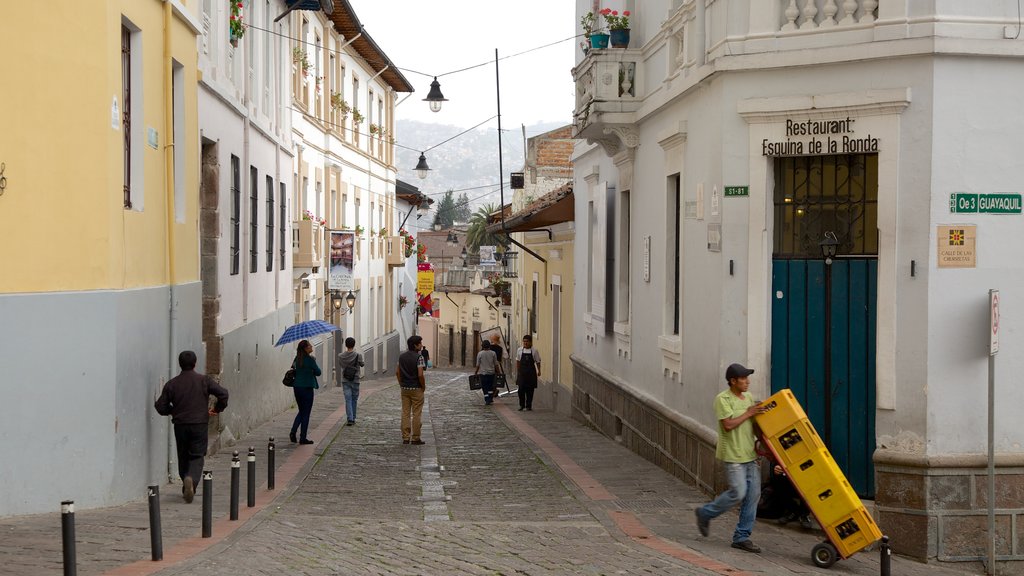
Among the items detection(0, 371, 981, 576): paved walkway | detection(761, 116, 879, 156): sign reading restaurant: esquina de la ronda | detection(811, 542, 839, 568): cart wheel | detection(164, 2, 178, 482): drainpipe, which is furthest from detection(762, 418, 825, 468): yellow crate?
detection(164, 2, 178, 482): drainpipe

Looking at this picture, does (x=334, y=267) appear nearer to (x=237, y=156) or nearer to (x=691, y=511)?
(x=237, y=156)

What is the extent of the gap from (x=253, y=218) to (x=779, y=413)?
504 inches

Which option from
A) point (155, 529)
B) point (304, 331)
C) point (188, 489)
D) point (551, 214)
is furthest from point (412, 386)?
point (155, 529)

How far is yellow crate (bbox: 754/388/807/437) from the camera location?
33.9ft

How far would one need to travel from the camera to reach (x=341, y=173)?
3591cm

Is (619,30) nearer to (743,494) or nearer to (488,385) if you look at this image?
(743,494)

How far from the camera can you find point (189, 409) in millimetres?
12117

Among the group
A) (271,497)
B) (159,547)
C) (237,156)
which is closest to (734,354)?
(271,497)

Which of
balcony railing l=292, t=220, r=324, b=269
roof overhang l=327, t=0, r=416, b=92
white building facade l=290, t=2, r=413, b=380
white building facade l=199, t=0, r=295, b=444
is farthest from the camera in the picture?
roof overhang l=327, t=0, r=416, b=92

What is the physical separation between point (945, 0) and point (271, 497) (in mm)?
8411

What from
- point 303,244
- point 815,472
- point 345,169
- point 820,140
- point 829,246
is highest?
point 345,169

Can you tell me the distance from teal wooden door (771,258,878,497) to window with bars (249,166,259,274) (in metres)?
11.1

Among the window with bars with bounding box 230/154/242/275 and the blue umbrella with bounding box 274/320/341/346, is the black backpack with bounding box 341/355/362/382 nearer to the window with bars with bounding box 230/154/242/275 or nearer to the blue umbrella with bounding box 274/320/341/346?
the blue umbrella with bounding box 274/320/341/346

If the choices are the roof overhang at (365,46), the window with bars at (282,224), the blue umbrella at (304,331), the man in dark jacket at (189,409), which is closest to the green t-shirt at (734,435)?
the man in dark jacket at (189,409)
